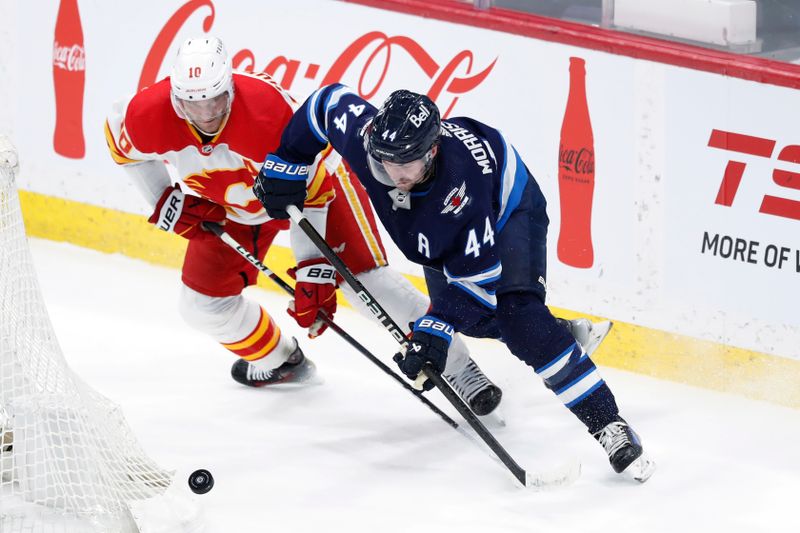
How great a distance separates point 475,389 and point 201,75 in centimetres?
123

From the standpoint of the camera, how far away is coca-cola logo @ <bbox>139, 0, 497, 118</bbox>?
4637mm

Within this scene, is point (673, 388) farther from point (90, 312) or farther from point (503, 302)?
point (90, 312)

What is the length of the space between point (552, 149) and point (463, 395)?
0.93 meters

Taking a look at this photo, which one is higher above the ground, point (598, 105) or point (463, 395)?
point (598, 105)

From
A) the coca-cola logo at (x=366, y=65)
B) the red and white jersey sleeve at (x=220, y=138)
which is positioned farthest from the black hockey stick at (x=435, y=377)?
the coca-cola logo at (x=366, y=65)

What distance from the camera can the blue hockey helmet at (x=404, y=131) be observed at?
3275mm

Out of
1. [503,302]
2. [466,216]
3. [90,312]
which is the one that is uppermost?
[466,216]

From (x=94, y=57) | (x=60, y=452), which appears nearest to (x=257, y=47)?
(x=94, y=57)

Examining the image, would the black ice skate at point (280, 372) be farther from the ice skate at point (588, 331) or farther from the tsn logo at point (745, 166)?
the tsn logo at point (745, 166)

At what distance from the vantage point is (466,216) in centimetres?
338

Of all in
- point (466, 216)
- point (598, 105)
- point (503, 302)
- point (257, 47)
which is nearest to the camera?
point (466, 216)

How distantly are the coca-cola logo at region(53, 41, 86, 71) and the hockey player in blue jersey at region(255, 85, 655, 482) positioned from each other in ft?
6.11

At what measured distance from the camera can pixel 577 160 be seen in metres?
4.46

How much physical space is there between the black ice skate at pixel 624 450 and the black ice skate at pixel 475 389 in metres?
0.42
